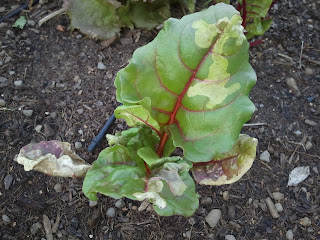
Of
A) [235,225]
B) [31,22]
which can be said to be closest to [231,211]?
[235,225]

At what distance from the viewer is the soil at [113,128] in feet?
5.23

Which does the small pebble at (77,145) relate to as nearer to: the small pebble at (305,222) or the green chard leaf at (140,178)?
the green chard leaf at (140,178)

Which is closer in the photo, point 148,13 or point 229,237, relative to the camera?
point 229,237

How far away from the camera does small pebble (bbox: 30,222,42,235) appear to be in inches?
61.2

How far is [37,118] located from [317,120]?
4.75ft

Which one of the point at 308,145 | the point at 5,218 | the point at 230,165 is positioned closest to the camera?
the point at 230,165

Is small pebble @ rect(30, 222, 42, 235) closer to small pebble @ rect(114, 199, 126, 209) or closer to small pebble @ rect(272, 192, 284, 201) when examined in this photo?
small pebble @ rect(114, 199, 126, 209)

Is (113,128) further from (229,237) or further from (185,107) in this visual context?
(229,237)

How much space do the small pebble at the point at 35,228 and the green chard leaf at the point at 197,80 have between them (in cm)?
66

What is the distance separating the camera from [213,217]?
163cm

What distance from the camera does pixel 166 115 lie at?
1344 mm

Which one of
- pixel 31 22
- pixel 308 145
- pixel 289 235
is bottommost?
pixel 289 235

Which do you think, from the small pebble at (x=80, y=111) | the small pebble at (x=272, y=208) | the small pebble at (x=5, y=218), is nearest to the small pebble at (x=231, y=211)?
the small pebble at (x=272, y=208)

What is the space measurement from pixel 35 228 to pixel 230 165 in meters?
0.86
